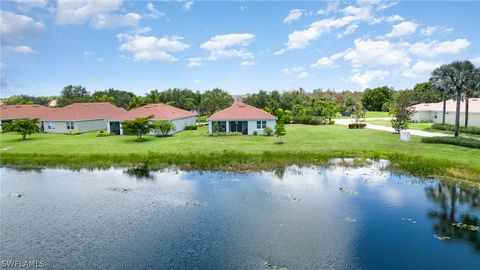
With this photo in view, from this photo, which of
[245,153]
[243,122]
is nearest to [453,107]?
[243,122]

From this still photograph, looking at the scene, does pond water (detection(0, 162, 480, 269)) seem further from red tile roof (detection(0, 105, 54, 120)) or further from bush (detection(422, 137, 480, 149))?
red tile roof (detection(0, 105, 54, 120))

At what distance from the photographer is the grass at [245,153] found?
30.2m

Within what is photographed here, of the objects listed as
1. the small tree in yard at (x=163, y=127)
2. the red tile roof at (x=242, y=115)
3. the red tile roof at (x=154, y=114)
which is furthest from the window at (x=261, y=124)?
the red tile roof at (x=154, y=114)

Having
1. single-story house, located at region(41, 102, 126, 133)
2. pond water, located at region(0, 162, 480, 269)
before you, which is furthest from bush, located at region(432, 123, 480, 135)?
single-story house, located at region(41, 102, 126, 133)

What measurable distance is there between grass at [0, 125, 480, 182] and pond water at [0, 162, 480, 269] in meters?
3.58

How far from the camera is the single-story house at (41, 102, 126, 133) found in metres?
58.1

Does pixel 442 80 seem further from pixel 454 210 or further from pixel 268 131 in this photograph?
pixel 454 210

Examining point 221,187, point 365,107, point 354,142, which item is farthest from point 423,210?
point 365,107

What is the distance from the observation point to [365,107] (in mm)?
106688

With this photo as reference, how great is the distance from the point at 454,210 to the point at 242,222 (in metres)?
11.8

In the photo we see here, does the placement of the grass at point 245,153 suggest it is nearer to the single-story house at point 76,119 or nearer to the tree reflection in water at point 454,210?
the tree reflection in water at point 454,210

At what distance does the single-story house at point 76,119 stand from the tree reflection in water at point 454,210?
49219 millimetres

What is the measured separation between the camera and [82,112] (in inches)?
2415

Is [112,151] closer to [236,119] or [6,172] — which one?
[6,172]
